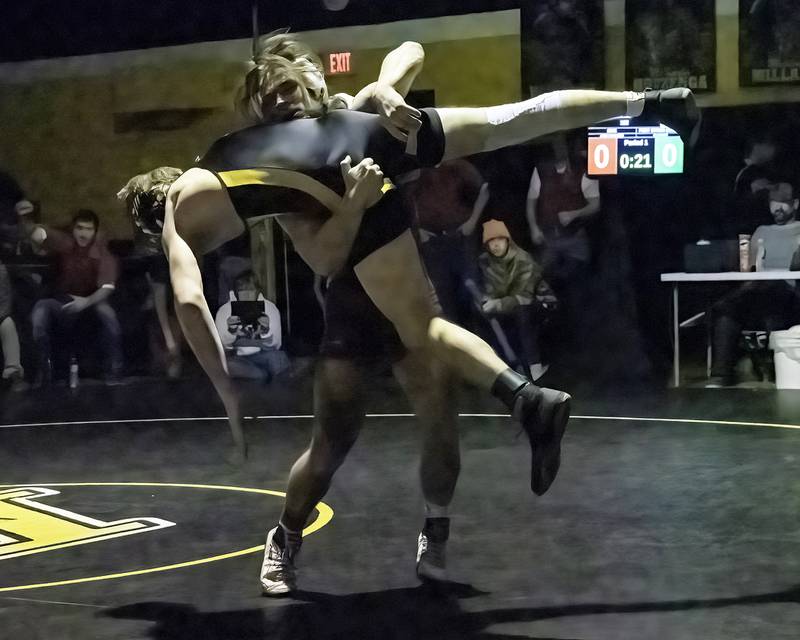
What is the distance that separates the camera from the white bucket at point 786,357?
7258 mm

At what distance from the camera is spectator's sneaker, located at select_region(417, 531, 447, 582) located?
331cm

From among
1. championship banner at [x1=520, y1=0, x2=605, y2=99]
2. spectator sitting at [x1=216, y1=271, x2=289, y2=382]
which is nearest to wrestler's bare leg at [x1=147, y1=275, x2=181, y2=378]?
spectator sitting at [x1=216, y1=271, x2=289, y2=382]

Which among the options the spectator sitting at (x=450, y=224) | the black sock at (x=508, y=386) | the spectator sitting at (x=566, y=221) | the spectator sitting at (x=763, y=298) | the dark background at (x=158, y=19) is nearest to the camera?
the black sock at (x=508, y=386)

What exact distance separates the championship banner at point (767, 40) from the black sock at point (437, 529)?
637 centimetres

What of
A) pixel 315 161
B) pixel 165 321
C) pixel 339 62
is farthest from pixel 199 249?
pixel 339 62

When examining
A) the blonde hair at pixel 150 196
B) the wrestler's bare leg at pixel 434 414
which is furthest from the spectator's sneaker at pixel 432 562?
the blonde hair at pixel 150 196

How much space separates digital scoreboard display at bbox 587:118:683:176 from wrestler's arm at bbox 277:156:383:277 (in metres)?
5.58

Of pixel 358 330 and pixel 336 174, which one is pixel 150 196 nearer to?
pixel 336 174

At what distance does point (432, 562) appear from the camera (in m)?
3.31

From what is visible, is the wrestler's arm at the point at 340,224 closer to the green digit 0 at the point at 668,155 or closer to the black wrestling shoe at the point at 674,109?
the black wrestling shoe at the point at 674,109

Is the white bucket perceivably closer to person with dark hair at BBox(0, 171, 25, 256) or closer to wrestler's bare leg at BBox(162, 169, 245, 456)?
wrestler's bare leg at BBox(162, 169, 245, 456)

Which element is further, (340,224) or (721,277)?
(721,277)

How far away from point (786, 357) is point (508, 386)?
482cm

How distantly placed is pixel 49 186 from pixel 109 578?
7544mm
